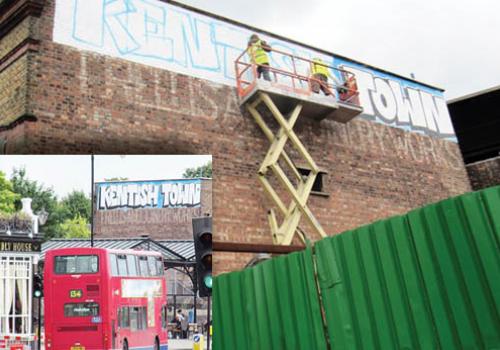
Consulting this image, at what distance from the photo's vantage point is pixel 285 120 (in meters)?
12.2

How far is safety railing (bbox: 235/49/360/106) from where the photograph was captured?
1198cm

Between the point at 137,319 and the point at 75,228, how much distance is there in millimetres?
836

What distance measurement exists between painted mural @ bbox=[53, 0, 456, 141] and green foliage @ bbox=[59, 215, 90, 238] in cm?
706

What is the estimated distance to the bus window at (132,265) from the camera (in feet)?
12.9

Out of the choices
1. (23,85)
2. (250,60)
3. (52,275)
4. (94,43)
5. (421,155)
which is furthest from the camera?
(421,155)

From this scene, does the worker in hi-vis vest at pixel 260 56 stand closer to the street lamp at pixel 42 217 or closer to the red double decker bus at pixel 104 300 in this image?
the red double decker bus at pixel 104 300

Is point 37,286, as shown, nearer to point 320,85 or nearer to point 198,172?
point 198,172

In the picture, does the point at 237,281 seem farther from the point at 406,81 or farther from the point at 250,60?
the point at 406,81

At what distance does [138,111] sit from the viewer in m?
10.4

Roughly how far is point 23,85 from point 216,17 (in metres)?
5.20

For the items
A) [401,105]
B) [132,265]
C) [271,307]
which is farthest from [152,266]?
[401,105]

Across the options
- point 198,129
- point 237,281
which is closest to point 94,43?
point 198,129

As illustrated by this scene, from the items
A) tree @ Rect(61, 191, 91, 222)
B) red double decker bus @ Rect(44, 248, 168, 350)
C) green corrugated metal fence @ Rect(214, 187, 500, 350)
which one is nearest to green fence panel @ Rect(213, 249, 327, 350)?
green corrugated metal fence @ Rect(214, 187, 500, 350)

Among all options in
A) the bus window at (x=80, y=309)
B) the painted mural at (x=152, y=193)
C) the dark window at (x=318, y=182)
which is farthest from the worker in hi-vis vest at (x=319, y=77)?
the bus window at (x=80, y=309)
